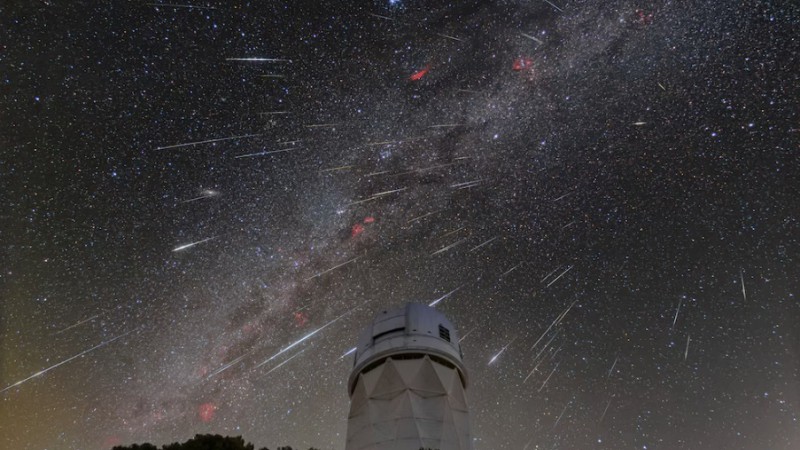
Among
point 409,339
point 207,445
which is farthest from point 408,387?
point 207,445

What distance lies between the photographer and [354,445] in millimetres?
15984

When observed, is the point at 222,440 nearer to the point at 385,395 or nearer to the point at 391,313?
the point at 385,395

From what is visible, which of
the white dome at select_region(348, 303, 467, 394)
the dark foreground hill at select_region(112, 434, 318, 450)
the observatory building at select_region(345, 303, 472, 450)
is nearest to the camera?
the dark foreground hill at select_region(112, 434, 318, 450)

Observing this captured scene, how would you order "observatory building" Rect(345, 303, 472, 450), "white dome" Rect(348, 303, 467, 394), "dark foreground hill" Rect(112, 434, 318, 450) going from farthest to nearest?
"white dome" Rect(348, 303, 467, 394), "observatory building" Rect(345, 303, 472, 450), "dark foreground hill" Rect(112, 434, 318, 450)

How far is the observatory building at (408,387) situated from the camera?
50.8ft

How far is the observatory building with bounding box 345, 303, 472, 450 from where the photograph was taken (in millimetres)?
15484

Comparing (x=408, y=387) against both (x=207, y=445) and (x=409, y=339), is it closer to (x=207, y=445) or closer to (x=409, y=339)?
(x=409, y=339)

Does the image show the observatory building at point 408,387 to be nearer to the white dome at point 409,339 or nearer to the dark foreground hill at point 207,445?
the white dome at point 409,339

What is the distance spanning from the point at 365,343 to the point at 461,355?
12.0ft

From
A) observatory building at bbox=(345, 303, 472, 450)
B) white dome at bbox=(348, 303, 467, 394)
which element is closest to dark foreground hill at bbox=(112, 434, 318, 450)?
observatory building at bbox=(345, 303, 472, 450)

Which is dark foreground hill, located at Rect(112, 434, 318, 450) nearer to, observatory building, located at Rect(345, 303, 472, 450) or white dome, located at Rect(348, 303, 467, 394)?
observatory building, located at Rect(345, 303, 472, 450)

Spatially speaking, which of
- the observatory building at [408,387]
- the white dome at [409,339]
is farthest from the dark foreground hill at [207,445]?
the white dome at [409,339]

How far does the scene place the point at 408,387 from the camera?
16406 millimetres

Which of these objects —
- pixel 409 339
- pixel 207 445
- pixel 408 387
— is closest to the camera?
pixel 207 445
